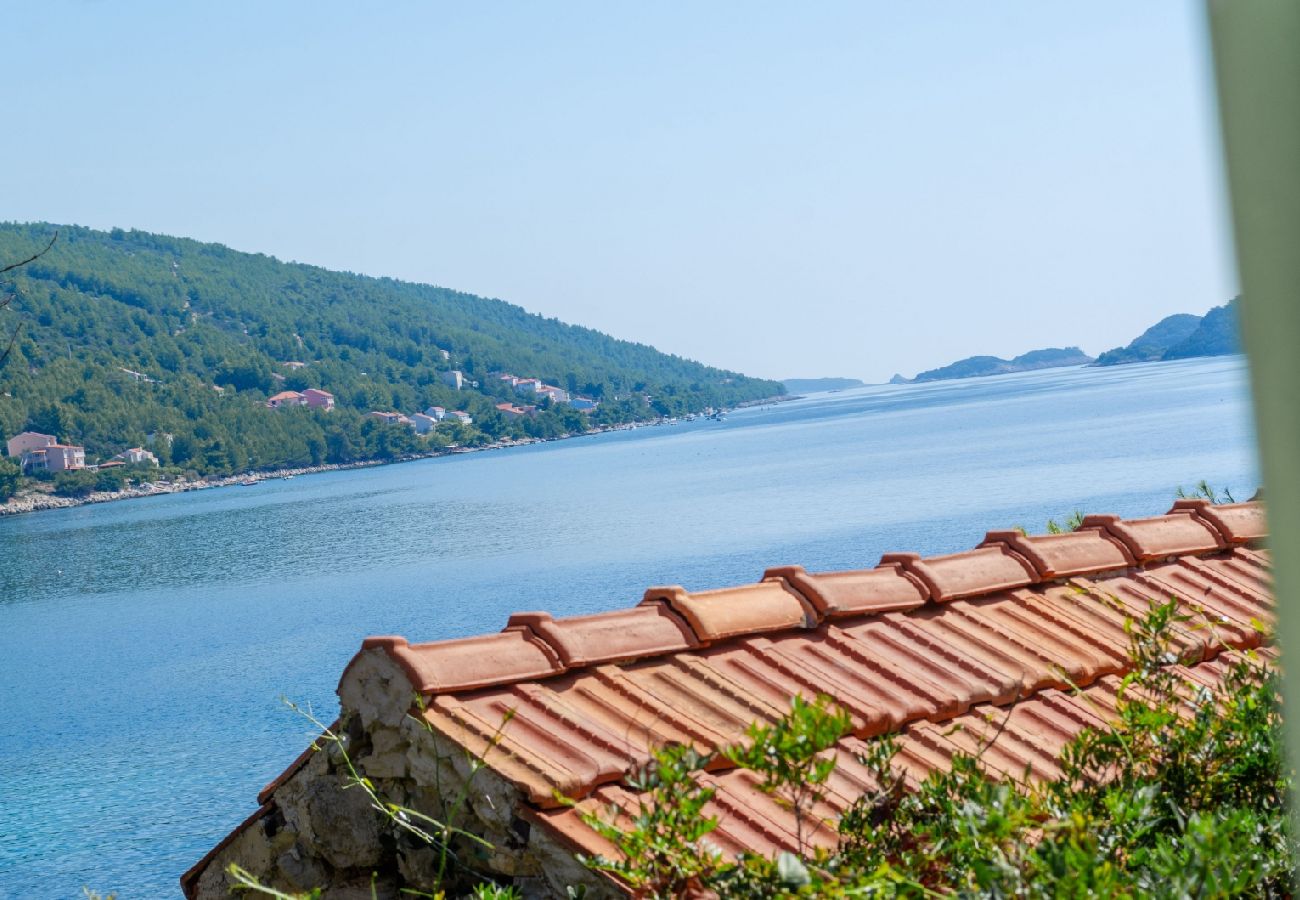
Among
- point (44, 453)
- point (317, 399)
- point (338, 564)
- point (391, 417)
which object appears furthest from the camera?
point (391, 417)

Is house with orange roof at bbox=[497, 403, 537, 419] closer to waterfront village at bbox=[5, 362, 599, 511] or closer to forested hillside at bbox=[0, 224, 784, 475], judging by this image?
waterfront village at bbox=[5, 362, 599, 511]

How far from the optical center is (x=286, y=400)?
407 feet

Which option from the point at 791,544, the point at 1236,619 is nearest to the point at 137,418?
the point at 791,544

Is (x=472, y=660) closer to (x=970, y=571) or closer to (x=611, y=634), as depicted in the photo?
(x=611, y=634)

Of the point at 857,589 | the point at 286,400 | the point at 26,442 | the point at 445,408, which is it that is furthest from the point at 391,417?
the point at 857,589

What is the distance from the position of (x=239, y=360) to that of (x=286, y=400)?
5227 mm

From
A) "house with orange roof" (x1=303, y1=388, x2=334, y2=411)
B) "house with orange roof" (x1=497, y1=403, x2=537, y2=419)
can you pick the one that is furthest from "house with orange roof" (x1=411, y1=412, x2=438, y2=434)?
"house with orange roof" (x1=303, y1=388, x2=334, y2=411)

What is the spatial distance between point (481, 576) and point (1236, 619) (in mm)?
42380

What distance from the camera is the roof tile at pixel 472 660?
98.9 inches

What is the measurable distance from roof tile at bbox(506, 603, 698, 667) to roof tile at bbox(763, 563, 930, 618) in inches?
13.3

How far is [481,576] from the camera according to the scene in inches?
1778

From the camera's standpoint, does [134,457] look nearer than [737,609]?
No

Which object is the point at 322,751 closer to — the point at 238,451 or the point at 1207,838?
the point at 1207,838

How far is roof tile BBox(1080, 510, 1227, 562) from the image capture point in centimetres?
393
